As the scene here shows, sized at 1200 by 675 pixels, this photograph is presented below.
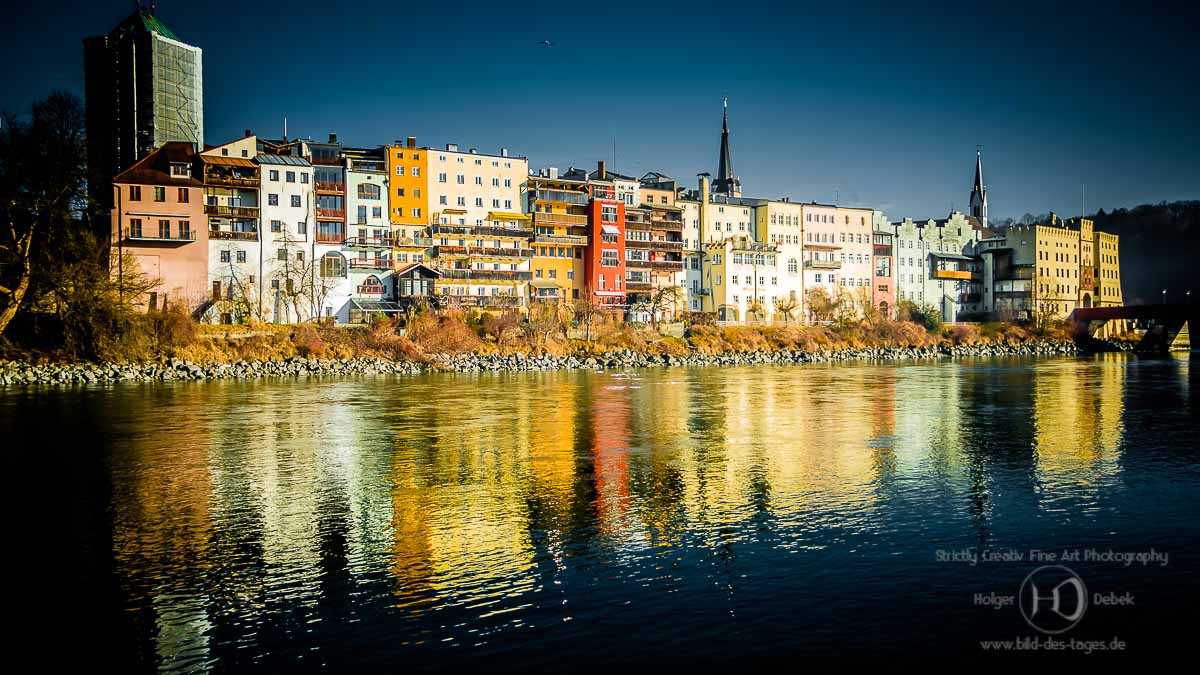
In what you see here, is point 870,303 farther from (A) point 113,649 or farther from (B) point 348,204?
(A) point 113,649

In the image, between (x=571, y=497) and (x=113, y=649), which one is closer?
(x=113, y=649)

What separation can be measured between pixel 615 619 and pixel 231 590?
5.56 m

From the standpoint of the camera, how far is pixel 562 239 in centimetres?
8206

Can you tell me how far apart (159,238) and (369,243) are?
15275mm

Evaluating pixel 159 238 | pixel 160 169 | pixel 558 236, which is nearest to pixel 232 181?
pixel 160 169

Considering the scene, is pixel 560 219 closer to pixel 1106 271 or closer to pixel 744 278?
pixel 744 278

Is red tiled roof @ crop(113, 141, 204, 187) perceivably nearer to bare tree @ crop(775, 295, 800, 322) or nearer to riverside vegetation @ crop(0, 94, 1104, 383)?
riverside vegetation @ crop(0, 94, 1104, 383)

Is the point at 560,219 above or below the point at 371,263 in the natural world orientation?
above

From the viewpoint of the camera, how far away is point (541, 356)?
7025 centimetres

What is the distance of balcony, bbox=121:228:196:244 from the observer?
6309cm

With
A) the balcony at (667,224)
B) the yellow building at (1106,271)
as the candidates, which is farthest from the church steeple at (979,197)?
the balcony at (667,224)

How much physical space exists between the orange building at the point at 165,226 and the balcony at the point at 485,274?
18.8 meters

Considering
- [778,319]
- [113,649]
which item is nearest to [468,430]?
[113,649]

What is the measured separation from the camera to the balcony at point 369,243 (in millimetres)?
71188
